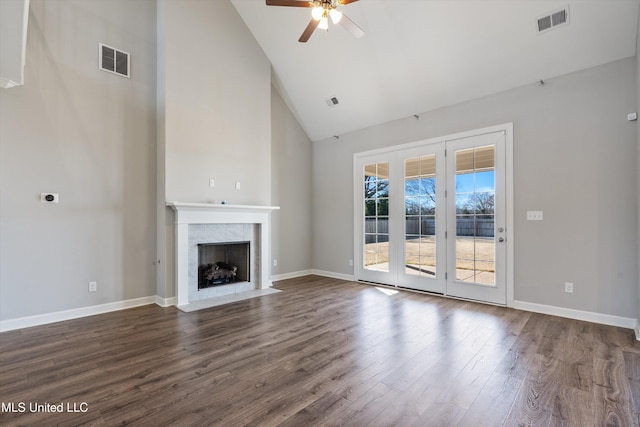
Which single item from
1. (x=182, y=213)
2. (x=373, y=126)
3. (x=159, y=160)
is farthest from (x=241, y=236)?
(x=373, y=126)

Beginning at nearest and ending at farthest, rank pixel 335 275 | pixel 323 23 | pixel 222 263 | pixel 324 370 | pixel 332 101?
pixel 324 370, pixel 323 23, pixel 222 263, pixel 332 101, pixel 335 275

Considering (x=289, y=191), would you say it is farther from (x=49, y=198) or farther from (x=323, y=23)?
(x=49, y=198)

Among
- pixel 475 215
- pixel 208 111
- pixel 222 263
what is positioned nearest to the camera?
pixel 475 215

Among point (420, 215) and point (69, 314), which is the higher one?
point (420, 215)

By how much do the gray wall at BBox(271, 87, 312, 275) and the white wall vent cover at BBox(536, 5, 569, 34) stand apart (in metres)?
4.30

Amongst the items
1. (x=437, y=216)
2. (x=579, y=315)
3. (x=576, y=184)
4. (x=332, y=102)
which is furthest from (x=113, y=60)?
(x=579, y=315)

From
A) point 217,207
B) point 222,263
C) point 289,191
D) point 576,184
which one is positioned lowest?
point 222,263

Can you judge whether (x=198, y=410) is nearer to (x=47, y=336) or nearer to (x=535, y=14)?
(x=47, y=336)

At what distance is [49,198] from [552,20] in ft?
20.2

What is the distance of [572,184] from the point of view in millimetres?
3723

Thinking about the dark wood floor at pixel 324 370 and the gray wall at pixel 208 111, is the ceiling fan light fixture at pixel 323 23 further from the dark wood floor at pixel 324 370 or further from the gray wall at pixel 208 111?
the dark wood floor at pixel 324 370

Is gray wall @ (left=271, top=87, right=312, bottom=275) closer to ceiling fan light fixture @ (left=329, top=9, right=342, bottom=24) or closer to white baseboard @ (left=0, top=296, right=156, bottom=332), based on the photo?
white baseboard @ (left=0, top=296, right=156, bottom=332)

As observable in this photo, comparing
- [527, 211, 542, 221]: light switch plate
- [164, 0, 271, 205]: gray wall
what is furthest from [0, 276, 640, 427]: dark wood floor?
[164, 0, 271, 205]: gray wall

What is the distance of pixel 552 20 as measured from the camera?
3.42 meters
